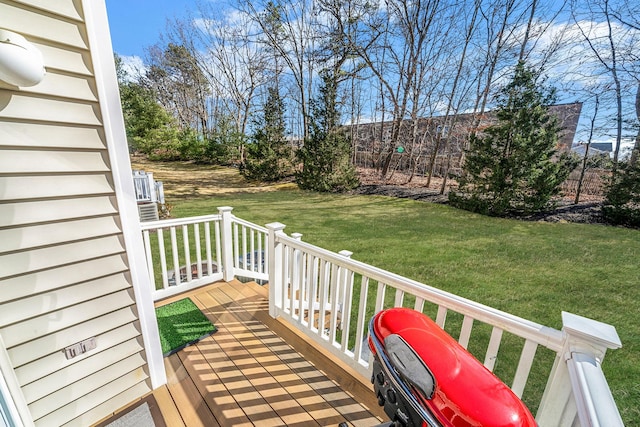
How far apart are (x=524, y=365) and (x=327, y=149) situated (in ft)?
32.5

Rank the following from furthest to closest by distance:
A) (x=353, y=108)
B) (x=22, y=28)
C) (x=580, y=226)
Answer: (x=353, y=108) < (x=580, y=226) < (x=22, y=28)

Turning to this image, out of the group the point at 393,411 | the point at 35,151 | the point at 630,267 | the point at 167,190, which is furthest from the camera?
the point at 167,190

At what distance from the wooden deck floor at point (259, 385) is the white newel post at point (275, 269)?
17cm

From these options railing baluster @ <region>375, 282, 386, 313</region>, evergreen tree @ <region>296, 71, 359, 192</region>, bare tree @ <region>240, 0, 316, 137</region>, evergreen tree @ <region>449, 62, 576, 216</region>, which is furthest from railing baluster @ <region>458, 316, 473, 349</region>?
bare tree @ <region>240, 0, 316, 137</region>

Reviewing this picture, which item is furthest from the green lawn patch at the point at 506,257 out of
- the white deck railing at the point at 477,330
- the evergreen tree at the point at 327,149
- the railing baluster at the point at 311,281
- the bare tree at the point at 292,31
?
the bare tree at the point at 292,31

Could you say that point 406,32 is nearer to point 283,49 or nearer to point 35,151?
point 283,49

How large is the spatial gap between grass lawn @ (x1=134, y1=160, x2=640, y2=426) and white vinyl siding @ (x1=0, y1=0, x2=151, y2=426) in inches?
150

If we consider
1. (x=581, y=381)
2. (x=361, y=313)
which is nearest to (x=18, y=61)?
(x=361, y=313)

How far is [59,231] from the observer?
130 cm

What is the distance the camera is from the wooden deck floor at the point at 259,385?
5.44ft

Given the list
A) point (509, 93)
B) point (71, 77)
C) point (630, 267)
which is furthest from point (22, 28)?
point (509, 93)

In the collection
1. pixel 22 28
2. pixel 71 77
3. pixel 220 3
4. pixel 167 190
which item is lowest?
pixel 167 190

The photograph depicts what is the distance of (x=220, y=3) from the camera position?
44.0 feet

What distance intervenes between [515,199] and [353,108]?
30.8ft
